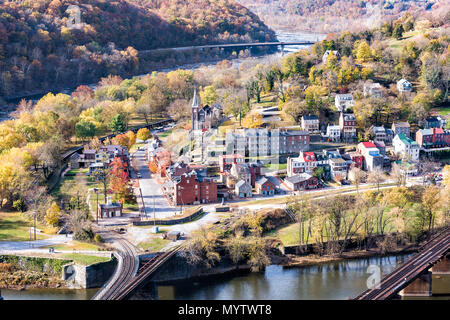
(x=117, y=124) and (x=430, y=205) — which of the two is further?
(x=117, y=124)

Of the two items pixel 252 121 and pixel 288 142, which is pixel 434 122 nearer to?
pixel 288 142

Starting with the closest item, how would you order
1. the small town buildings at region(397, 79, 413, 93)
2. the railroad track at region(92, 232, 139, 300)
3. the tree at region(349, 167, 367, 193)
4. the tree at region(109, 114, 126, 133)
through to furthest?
the railroad track at region(92, 232, 139, 300), the tree at region(349, 167, 367, 193), the small town buildings at region(397, 79, 413, 93), the tree at region(109, 114, 126, 133)

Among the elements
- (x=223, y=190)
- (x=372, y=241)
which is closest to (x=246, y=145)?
(x=223, y=190)

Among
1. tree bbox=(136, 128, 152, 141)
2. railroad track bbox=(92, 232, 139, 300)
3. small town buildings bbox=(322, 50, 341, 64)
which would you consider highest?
small town buildings bbox=(322, 50, 341, 64)

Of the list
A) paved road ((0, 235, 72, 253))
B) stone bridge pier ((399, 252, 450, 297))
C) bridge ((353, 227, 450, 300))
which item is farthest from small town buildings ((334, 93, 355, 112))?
paved road ((0, 235, 72, 253))

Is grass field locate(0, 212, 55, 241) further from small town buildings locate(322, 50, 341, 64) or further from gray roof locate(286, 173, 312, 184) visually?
small town buildings locate(322, 50, 341, 64)

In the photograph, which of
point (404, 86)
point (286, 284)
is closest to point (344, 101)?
point (404, 86)
